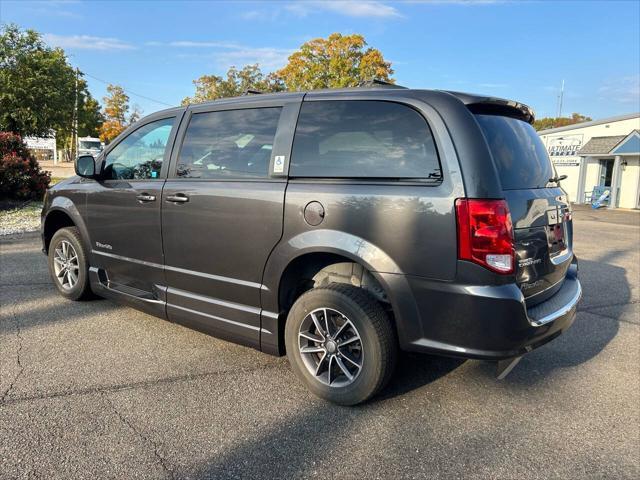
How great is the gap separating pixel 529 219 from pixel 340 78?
108 feet

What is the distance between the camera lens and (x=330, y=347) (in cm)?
311

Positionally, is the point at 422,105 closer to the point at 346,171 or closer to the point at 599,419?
the point at 346,171

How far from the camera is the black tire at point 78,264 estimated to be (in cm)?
471

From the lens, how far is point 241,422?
2.89 meters

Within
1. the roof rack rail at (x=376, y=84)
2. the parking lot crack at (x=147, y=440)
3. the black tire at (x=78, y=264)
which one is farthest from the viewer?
the black tire at (x=78, y=264)

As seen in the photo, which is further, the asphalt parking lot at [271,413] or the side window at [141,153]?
the side window at [141,153]

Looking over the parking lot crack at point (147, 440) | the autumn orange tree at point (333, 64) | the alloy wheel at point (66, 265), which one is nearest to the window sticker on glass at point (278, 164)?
the parking lot crack at point (147, 440)

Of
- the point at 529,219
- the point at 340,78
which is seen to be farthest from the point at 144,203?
the point at 340,78

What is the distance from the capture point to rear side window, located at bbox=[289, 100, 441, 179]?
2840 millimetres

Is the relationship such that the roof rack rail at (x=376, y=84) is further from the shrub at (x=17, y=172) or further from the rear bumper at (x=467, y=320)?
the shrub at (x=17, y=172)

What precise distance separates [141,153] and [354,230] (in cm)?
234

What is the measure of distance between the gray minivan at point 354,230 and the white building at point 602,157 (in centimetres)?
2062

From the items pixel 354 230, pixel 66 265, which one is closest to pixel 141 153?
pixel 66 265

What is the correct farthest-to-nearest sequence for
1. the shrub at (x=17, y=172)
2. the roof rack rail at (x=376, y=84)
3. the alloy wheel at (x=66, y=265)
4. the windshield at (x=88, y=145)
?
the windshield at (x=88, y=145)
the shrub at (x=17, y=172)
the alloy wheel at (x=66, y=265)
the roof rack rail at (x=376, y=84)
